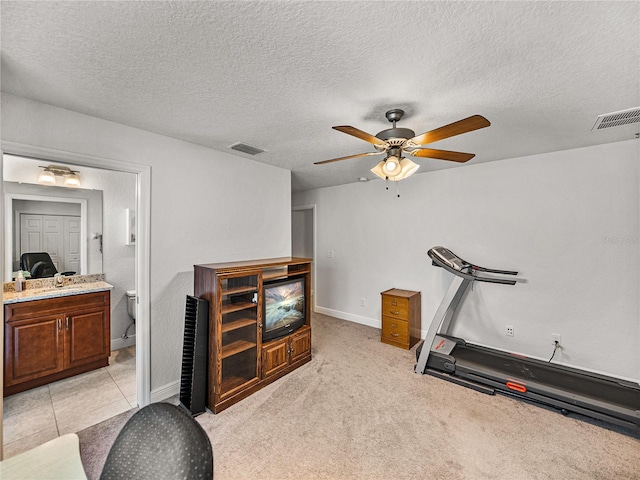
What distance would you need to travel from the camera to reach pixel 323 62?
1440mm

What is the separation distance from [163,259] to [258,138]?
1.44 meters

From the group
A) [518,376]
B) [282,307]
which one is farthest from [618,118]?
[282,307]

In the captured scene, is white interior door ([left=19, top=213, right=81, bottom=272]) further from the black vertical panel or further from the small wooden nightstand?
the small wooden nightstand

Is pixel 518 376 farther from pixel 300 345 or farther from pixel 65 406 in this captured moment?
pixel 65 406

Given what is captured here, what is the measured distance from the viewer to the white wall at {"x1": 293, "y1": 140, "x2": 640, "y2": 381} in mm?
2697

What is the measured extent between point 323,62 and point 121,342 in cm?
410

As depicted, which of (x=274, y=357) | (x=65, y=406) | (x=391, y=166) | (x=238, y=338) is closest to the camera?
(x=391, y=166)

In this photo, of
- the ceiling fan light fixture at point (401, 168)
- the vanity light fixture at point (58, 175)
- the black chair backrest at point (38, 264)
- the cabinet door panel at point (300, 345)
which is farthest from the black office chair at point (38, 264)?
the ceiling fan light fixture at point (401, 168)

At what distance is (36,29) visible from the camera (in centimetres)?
121

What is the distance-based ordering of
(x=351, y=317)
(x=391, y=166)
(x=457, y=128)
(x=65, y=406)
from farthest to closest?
(x=351, y=317) < (x=65, y=406) < (x=391, y=166) < (x=457, y=128)

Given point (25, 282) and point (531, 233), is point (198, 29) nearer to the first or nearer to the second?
point (25, 282)

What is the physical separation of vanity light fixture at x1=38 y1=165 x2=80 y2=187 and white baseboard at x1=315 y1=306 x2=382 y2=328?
13.3ft

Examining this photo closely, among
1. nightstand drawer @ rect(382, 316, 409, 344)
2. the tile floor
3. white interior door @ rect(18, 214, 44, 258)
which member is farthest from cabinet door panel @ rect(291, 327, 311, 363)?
white interior door @ rect(18, 214, 44, 258)

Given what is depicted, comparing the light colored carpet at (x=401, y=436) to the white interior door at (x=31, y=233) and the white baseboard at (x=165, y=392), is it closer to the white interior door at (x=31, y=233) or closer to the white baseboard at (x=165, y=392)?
the white baseboard at (x=165, y=392)
